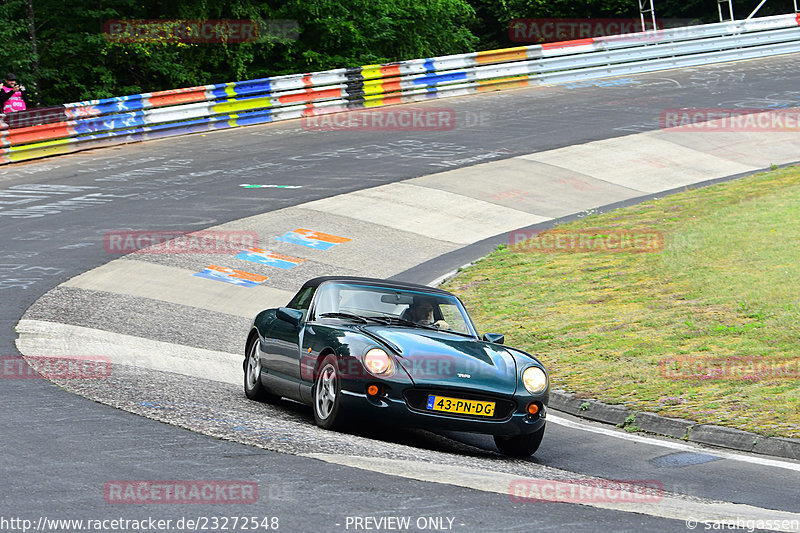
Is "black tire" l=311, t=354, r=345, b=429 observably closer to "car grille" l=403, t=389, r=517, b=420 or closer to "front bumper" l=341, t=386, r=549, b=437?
"front bumper" l=341, t=386, r=549, b=437

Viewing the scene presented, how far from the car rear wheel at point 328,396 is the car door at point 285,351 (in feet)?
1.64

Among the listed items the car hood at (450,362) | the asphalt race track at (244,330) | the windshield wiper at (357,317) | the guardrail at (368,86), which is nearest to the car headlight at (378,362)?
the car hood at (450,362)

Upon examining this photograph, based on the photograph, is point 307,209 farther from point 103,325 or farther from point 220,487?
point 220,487

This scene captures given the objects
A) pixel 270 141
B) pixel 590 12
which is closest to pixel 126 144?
pixel 270 141

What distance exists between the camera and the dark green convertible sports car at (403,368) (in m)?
7.86

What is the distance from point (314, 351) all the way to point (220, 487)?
2754mm

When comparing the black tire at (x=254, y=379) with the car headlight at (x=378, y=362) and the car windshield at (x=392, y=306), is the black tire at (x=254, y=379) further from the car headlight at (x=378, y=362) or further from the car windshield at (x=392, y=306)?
the car headlight at (x=378, y=362)

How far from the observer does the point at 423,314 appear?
925 centimetres

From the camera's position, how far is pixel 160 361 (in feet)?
36.6

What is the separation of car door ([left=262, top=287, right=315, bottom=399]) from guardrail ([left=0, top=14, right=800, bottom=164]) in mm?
15589

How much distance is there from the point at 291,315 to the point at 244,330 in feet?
15.7

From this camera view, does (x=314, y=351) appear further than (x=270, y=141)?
No

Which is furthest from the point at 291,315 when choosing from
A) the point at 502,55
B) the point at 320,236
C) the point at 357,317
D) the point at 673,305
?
the point at 502,55
